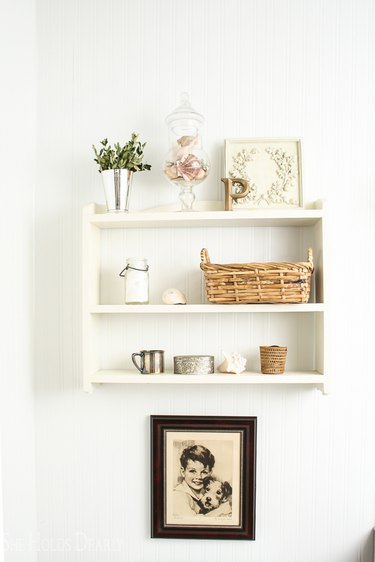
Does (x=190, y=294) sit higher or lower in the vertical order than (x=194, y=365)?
higher

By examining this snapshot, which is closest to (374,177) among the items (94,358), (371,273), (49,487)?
(371,273)

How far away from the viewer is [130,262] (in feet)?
5.64

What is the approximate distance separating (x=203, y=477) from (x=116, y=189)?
97cm

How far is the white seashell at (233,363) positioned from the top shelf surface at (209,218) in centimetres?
42

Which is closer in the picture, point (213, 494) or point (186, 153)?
point (186, 153)

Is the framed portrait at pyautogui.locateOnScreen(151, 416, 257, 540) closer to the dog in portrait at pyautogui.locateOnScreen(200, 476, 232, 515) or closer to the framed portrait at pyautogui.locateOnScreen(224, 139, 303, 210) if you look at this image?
the dog in portrait at pyautogui.locateOnScreen(200, 476, 232, 515)

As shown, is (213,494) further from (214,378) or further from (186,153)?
(186,153)

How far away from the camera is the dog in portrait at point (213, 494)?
5.86 ft

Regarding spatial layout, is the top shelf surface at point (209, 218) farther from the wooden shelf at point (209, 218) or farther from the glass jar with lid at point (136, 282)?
the glass jar with lid at point (136, 282)

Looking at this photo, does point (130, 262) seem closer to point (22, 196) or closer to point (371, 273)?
point (22, 196)

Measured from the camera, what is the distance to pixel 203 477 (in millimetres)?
1795

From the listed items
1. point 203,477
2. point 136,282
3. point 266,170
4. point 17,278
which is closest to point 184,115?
point 266,170

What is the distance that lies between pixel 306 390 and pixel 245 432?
0.79 feet

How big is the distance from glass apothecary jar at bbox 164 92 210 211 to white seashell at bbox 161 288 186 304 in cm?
27
